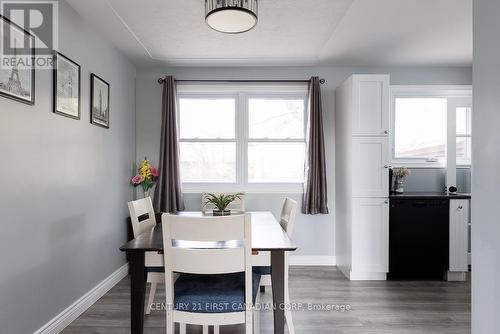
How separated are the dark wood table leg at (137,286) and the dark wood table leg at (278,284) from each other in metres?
0.78

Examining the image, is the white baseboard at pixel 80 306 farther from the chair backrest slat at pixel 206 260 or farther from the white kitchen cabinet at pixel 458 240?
the white kitchen cabinet at pixel 458 240

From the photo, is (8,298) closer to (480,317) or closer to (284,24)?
(480,317)

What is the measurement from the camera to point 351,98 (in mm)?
3635

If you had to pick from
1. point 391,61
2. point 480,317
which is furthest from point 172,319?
point 391,61

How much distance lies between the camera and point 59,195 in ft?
8.14

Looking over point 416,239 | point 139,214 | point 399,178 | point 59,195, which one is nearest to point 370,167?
point 399,178

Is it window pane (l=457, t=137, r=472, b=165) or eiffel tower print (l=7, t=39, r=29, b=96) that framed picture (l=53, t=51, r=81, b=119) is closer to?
eiffel tower print (l=7, t=39, r=29, b=96)

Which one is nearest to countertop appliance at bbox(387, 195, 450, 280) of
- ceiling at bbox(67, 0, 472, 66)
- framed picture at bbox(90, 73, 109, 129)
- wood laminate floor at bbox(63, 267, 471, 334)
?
wood laminate floor at bbox(63, 267, 471, 334)

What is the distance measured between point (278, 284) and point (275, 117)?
108 inches

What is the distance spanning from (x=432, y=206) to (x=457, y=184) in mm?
892

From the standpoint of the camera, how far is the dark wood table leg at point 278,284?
192cm

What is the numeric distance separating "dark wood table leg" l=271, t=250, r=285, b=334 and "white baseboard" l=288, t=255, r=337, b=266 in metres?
2.31

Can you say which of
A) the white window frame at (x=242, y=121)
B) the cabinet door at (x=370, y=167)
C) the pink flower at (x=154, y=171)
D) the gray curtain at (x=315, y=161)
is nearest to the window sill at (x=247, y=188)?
the white window frame at (x=242, y=121)
